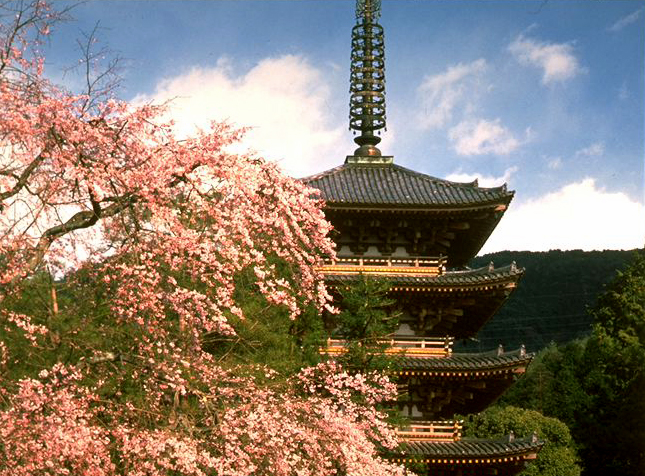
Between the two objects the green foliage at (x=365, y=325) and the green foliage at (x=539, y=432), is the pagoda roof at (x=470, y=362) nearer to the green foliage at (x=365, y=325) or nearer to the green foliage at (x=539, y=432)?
the green foliage at (x=365, y=325)

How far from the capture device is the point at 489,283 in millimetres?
21766

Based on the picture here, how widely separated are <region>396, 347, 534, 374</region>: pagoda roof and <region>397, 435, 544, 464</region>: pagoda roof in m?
1.81

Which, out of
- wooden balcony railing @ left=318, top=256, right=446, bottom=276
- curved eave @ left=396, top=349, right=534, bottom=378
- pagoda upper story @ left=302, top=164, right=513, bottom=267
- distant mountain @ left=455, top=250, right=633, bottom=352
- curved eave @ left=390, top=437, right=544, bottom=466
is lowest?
curved eave @ left=390, top=437, right=544, bottom=466

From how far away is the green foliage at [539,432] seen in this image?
3912cm

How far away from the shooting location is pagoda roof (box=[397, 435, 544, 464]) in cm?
2005

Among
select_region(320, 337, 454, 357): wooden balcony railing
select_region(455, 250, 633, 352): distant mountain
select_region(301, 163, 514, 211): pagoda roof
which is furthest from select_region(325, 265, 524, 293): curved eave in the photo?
select_region(455, 250, 633, 352): distant mountain

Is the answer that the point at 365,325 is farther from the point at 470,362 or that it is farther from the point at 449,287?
the point at 470,362

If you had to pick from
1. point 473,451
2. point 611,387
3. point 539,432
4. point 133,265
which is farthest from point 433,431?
point 611,387

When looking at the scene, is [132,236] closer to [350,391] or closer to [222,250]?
[222,250]

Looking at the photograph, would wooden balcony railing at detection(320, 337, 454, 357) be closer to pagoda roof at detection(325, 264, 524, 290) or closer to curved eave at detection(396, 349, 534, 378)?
curved eave at detection(396, 349, 534, 378)

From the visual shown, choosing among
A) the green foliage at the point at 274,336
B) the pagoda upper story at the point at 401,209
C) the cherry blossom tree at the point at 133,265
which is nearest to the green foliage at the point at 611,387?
the pagoda upper story at the point at 401,209

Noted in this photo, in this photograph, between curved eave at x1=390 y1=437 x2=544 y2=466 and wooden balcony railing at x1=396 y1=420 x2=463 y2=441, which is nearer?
curved eave at x1=390 y1=437 x2=544 y2=466

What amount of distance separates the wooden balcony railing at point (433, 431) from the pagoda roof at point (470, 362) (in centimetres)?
144

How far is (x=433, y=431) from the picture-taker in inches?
830
